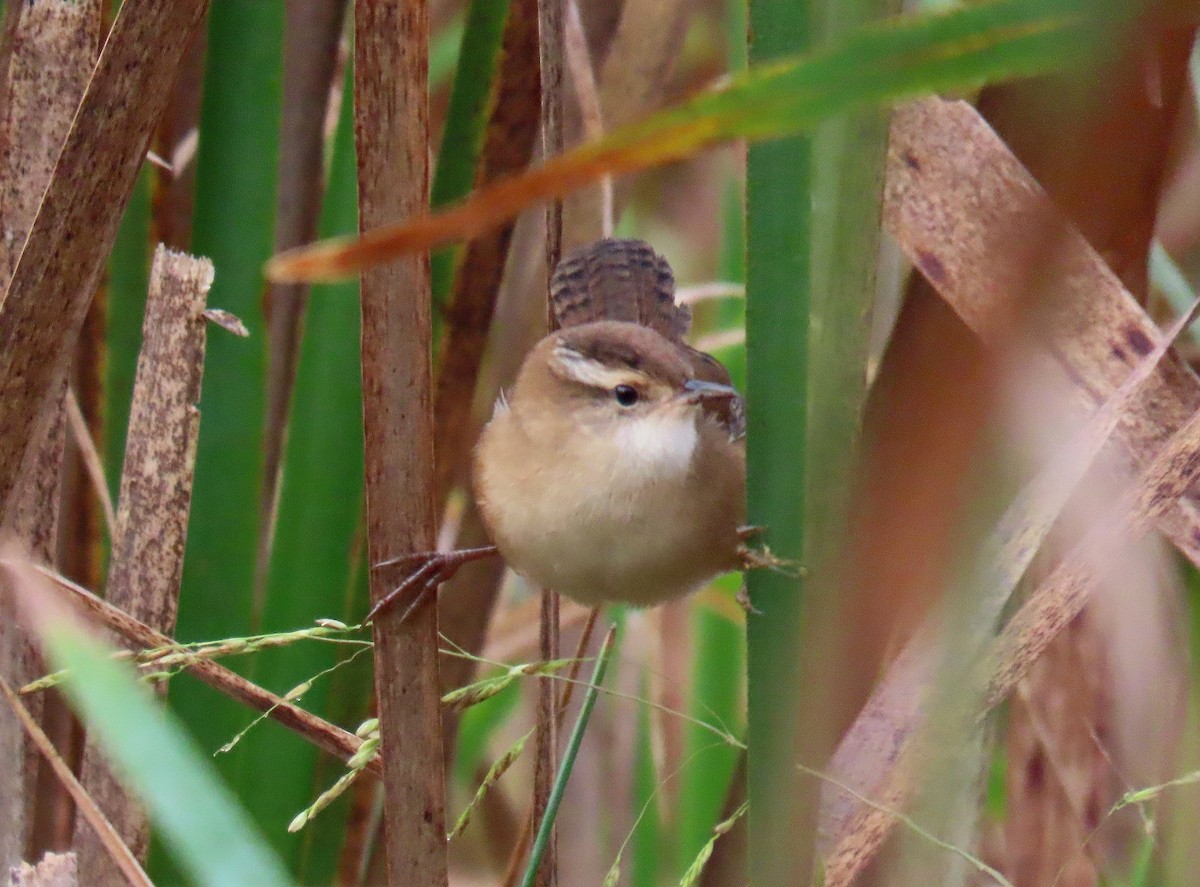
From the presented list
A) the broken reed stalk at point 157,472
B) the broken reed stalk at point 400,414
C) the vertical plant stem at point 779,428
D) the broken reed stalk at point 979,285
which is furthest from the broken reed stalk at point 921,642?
the broken reed stalk at point 157,472

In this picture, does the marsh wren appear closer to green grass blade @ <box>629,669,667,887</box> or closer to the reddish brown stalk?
the reddish brown stalk

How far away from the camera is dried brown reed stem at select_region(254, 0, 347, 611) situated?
2.01 meters

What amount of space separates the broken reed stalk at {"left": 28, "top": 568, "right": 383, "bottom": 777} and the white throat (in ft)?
1.52

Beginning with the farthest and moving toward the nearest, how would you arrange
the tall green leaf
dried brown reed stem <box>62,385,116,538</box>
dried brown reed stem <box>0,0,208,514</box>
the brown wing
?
the brown wing < dried brown reed stem <box>62,385,116,538</box> < dried brown reed stem <box>0,0,208,514</box> < the tall green leaf

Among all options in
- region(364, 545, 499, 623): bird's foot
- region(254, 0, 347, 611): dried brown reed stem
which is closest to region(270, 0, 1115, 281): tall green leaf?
region(364, 545, 499, 623): bird's foot

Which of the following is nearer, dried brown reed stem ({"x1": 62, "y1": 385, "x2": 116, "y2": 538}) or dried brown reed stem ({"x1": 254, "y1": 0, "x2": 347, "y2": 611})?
dried brown reed stem ({"x1": 62, "y1": 385, "x2": 116, "y2": 538})

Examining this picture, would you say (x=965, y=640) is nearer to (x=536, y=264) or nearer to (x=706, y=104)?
(x=706, y=104)

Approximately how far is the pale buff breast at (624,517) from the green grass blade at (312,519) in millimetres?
227

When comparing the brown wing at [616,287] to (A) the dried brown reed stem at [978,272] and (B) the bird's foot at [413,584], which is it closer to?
(A) the dried brown reed stem at [978,272]

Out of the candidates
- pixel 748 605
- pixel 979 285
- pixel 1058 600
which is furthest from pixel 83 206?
pixel 1058 600

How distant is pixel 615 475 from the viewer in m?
1.59

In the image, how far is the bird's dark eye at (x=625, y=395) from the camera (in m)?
1.62

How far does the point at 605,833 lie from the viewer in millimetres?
2352

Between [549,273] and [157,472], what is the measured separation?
1.60ft
